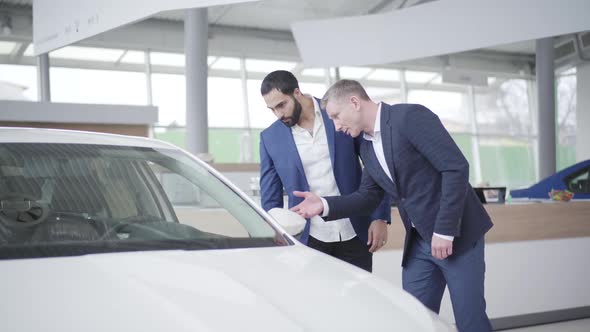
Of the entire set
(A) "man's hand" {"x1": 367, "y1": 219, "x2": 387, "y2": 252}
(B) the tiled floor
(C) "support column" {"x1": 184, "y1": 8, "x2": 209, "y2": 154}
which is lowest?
(B) the tiled floor

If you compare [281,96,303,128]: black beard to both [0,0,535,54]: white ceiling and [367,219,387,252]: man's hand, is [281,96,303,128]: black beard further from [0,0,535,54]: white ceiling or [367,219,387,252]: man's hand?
[0,0,535,54]: white ceiling

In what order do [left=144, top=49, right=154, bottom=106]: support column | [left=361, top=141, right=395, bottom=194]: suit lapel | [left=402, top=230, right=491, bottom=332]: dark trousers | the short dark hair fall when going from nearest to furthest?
[left=402, top=230, right=491, bottom=332]: dark trousers → [left=361, top=141, right=395, bottom=194]: suit lapel → the short dark hair → [left=144, top=49, right=154, bottom=106]: support column

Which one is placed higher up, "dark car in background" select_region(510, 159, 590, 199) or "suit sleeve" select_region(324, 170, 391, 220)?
"suit sleeve" select_region(324, 170, 391, 220)

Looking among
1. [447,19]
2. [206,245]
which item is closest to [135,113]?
[447,19]

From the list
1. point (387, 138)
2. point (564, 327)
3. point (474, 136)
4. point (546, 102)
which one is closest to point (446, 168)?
point (387, 138)

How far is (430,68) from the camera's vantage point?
16.0 meters

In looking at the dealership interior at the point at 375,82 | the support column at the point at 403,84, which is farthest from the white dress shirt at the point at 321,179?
the support column at the point at 403,84

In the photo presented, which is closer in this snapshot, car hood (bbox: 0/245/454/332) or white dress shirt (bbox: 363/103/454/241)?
car hood (bbox: 0/245/454/332)

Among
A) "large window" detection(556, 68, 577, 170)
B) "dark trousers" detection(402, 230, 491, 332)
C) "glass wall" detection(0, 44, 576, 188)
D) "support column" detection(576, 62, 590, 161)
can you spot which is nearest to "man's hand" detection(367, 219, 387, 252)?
"dark trousers" detection(402, 230, 491, 332)

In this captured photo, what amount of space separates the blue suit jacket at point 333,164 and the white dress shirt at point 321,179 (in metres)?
0.03

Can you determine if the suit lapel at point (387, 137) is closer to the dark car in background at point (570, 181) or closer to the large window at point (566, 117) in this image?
the dark car in background at point (570, 181)

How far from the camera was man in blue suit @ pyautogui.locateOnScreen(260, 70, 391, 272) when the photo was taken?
2545mm

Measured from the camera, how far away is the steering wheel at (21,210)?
1613 millimetres

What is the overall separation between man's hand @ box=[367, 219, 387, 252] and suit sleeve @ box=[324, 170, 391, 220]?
14 cm
